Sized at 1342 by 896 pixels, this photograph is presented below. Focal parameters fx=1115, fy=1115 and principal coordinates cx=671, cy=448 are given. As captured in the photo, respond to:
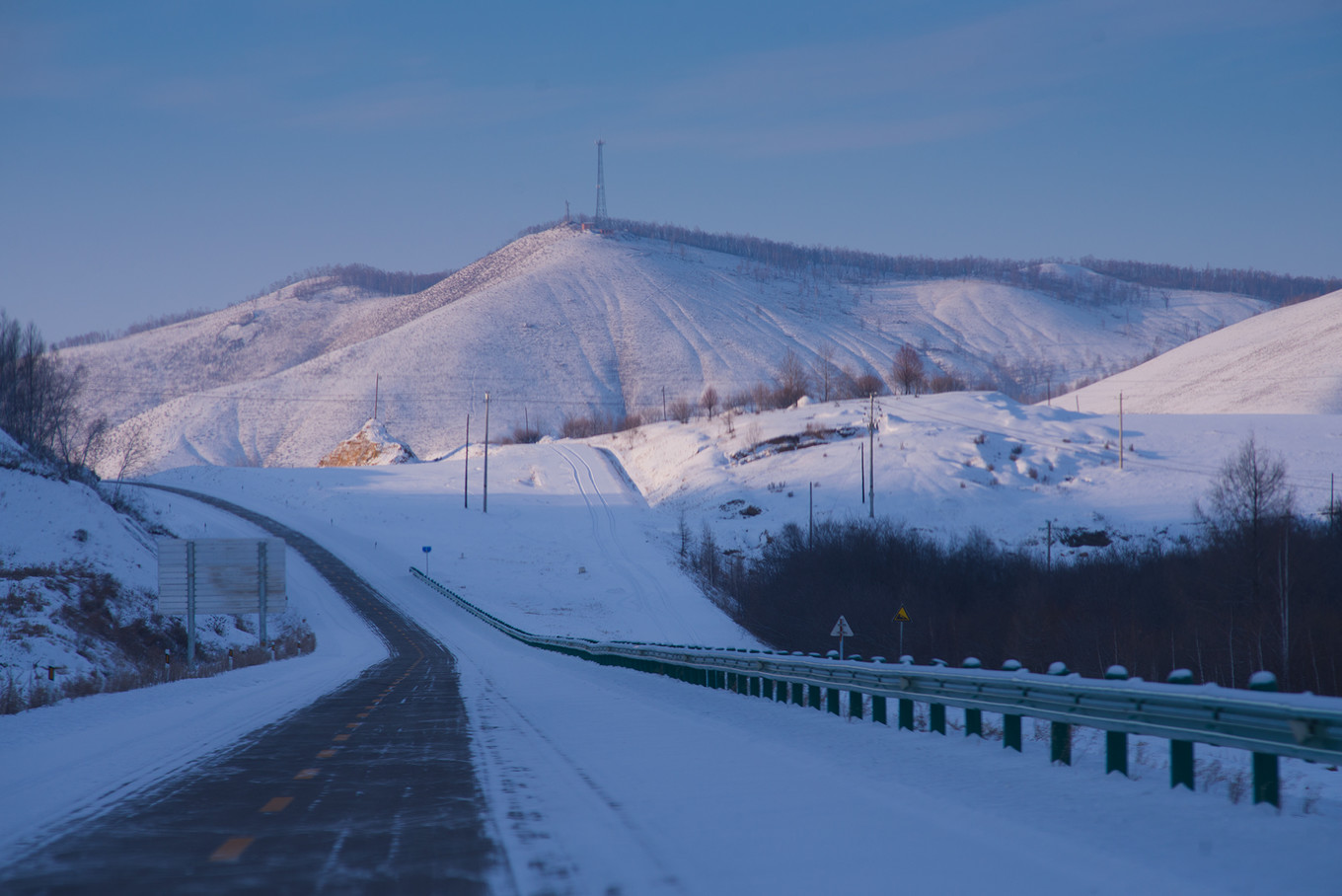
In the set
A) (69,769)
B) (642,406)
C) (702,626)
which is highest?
(642,406)

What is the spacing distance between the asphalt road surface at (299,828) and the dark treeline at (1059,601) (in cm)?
4001

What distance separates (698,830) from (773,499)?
87968mm

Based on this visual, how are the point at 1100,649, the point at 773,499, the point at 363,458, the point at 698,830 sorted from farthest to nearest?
the point at 363,458 < the point at 773,499 < the point at 1100,649 < the point at 698,830

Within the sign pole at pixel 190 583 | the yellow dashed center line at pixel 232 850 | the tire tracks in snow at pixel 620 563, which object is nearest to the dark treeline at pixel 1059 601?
the tire tracks in snow at pixel 620 563

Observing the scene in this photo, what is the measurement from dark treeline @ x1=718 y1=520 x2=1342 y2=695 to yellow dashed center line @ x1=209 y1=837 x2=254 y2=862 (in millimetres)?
43107

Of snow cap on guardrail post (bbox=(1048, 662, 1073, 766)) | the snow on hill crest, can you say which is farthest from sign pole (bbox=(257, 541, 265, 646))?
the snow on hill crest

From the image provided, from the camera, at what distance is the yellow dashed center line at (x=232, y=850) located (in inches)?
254

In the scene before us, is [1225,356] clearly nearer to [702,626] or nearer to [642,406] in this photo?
[642,406]

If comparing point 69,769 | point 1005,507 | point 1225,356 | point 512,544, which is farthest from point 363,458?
point 69,769

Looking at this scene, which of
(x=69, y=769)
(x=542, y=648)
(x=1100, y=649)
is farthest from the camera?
(x=1100, y=649)

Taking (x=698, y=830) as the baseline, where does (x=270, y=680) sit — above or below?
below

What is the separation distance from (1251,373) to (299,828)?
155308 mm

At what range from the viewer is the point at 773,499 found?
9456cm

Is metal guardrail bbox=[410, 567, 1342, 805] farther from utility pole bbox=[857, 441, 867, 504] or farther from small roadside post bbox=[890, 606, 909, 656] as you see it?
utility pole bbox=[857, 441, 867, 504]
